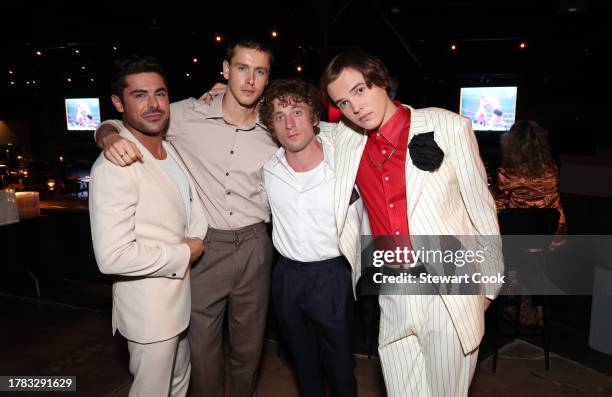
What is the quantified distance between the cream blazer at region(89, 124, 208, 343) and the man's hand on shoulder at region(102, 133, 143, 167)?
0.11ft

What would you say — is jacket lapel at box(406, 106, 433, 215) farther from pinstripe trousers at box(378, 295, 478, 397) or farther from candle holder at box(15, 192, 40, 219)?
candle holder at box(15, 192, 40, 219)

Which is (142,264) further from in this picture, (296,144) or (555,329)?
(555,329)

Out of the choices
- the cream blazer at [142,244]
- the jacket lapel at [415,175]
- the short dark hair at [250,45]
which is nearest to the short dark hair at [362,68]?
the jacket lapel at [415,175]

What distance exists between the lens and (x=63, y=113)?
16672mm

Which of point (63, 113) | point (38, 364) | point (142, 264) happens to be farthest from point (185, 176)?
point (63, 113)

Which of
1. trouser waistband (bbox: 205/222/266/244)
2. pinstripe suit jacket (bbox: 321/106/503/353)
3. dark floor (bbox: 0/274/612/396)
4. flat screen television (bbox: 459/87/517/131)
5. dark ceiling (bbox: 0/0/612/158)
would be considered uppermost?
dark ceiling (bbox: 0/0/612/158)

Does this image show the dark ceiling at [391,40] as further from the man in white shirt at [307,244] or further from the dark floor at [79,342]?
the dark floor at [79,342]

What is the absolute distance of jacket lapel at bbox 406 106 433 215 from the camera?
5.88ft

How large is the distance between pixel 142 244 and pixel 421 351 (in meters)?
1.31

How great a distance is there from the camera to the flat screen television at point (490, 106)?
11203 millimetres

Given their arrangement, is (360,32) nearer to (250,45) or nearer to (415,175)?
(250,45)

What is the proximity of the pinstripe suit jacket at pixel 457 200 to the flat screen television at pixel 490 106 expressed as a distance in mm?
10216

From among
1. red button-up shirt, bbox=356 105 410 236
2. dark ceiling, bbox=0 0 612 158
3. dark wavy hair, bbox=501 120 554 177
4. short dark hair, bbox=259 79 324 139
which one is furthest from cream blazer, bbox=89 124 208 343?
dark ceiling, bbox=0 0 612 158

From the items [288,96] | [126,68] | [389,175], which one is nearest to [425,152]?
[389,175]
